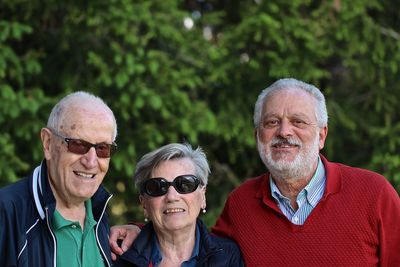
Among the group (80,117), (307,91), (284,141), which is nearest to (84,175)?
(80,117)

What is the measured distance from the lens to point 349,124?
7938mm

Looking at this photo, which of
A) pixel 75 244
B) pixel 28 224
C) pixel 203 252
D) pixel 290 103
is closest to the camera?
pixel 28 224

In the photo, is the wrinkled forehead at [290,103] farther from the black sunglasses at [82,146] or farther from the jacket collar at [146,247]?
the black sunglasses at [82,146]

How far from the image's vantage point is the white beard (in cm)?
402

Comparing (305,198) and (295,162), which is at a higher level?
(295,162)

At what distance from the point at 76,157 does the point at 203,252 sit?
34.6 inches

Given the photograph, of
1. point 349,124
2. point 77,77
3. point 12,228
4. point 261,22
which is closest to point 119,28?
point 77,77

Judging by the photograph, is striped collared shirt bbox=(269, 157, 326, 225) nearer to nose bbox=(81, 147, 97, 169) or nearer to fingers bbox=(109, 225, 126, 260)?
fingers bbox=(109, 225, 126, 260)

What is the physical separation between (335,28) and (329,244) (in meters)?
4.13

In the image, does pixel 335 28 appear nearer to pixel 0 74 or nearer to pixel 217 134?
pixel 217 134

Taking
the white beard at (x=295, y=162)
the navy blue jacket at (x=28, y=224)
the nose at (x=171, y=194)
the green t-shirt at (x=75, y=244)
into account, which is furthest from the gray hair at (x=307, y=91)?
the navy blue jacket at (x=28, y=224)

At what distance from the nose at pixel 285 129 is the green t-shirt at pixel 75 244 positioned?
1177 millimetres

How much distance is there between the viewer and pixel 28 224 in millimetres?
3539

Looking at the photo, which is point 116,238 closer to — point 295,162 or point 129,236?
point 129,236
